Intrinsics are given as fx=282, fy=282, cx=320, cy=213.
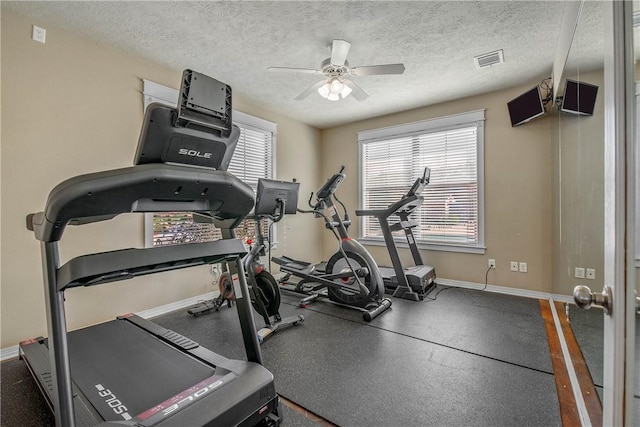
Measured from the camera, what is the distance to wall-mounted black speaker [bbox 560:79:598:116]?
4.59 ft

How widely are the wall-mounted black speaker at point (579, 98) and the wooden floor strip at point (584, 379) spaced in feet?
4.37

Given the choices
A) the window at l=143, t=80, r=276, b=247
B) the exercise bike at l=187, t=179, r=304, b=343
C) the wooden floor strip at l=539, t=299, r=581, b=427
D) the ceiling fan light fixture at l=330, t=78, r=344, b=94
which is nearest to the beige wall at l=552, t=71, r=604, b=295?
the wooden floor strip at l=539, t=299, r=581, b=427

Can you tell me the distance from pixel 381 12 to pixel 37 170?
3.05 meters

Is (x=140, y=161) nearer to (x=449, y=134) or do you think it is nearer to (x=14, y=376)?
(x=14, y=376)

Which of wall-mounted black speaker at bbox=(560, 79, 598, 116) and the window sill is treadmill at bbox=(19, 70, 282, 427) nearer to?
wall-mounted black speaker at bbox=(560, 79, 598, 116)

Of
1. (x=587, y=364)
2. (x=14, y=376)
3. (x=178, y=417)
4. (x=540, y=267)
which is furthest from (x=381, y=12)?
(x=14, y=376)

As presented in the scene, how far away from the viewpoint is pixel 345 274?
3090mm

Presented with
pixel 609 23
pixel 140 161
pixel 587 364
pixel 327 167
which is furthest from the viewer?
pixel 327 167

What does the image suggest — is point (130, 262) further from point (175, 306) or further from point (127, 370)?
point (175, 306)

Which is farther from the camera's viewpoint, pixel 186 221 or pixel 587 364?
pixel 186 221

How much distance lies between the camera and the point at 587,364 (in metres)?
1.55

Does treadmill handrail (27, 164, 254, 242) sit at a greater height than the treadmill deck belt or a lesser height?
greater

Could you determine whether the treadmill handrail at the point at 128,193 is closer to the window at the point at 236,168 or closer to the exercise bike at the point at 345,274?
the window at the point at 236,168

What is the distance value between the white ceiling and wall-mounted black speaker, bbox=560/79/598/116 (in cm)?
25
